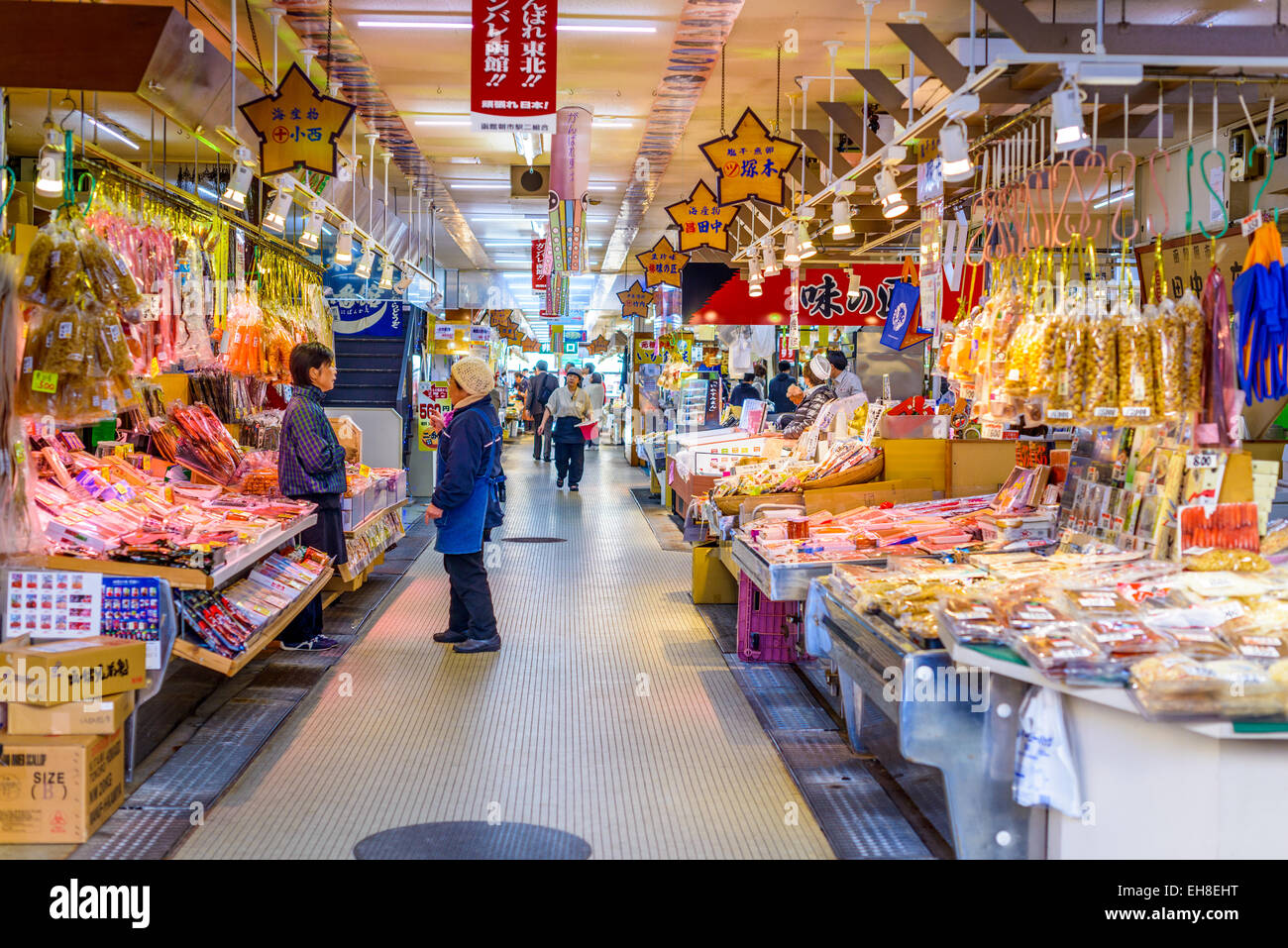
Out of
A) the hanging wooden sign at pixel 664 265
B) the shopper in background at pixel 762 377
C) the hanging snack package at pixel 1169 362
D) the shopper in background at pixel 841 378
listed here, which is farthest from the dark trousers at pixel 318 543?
the shopper in background at pixel 762 377

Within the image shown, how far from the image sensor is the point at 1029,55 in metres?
4.44

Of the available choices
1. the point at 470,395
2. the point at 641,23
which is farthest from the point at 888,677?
the point at 641,23

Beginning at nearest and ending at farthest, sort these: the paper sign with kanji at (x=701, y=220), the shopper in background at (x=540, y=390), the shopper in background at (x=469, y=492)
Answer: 1. the shopper in background at (x=469, y=492)
2. the paper sign with kanji at (x=701, y=220)
3. the shopper in background at (x=540, y=390)

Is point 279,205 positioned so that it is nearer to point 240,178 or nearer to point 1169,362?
point 240,178

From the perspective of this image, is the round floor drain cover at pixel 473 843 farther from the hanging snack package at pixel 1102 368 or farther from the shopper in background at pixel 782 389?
the shopper in background at pixel 782 389

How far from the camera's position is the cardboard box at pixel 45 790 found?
4.00 meters

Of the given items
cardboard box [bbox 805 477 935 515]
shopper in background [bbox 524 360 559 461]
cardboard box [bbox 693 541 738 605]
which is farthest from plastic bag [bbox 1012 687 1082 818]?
shopper in background [bbox 524 360 559 461]

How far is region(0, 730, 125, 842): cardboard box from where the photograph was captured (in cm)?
400

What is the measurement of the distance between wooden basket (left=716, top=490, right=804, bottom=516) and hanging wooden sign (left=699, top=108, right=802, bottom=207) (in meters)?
2.49

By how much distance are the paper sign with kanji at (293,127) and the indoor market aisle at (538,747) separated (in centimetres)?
319

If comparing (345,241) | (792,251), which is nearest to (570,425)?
(345,241)

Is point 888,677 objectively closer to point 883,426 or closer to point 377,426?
point 883,426

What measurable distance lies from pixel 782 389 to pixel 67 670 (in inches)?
507
